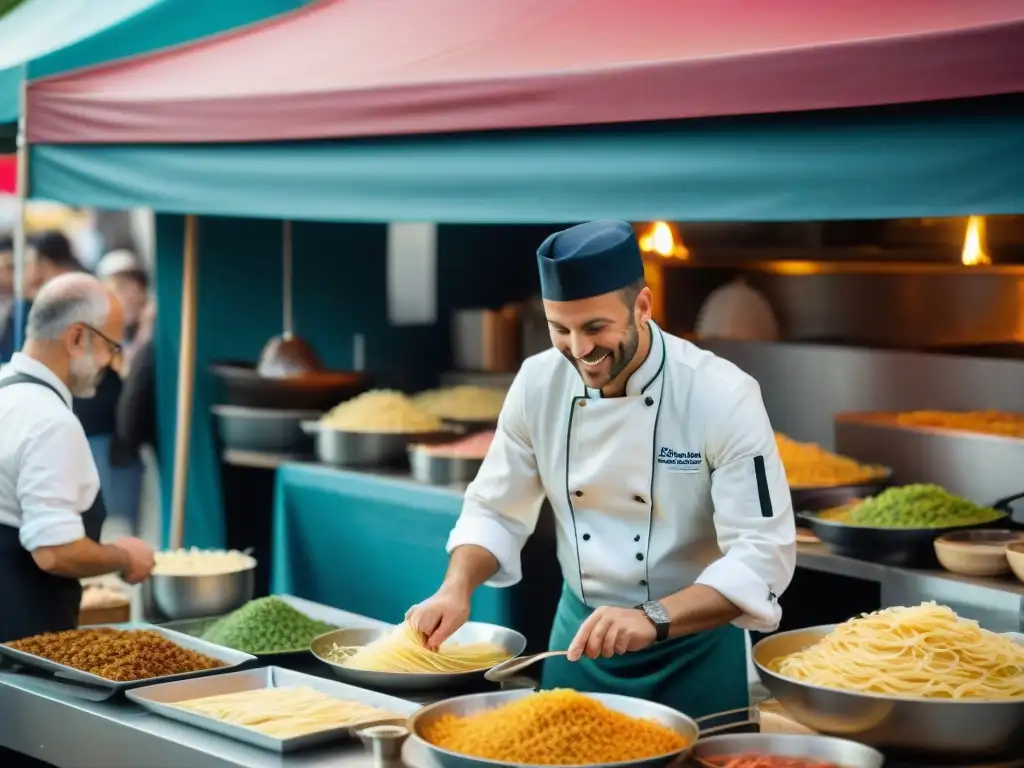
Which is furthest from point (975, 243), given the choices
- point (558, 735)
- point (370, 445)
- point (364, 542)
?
point (558, 735)

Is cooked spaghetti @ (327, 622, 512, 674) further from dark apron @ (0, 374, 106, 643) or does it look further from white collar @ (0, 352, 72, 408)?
white collar @ (0, 352, 72, 408)

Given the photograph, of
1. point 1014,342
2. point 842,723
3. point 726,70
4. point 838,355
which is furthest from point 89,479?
point 1014,342

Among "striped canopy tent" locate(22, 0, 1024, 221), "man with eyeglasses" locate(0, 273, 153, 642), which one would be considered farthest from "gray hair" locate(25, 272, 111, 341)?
"striped canopy tent" locate(22, 0, 1024, 221)

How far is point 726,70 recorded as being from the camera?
323cm

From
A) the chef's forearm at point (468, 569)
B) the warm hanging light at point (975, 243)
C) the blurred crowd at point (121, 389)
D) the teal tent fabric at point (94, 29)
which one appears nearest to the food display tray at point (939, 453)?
the warm hanging light at point (975, 243)

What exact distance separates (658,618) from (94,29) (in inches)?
162

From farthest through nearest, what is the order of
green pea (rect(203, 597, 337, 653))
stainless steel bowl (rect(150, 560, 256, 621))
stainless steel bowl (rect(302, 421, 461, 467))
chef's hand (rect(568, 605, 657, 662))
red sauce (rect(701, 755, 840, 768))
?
stainless steel bowl (rect(302, 421, 461, 467)) < stainless steel bowl (rect(150, 560, 256, 621)) < green pea (rect(203, 597, 337, 653)) < chef's hand (rect(568, 605, 657, 662)) < red sauce (rect(701, 755, 840, 768))

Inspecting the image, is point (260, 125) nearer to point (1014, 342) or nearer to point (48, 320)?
point (48, 320)

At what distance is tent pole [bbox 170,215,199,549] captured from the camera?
5.89m

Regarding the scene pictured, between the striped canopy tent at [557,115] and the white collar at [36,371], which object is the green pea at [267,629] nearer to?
the white collar at [36,371]

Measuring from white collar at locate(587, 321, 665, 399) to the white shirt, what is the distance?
1.35 metres

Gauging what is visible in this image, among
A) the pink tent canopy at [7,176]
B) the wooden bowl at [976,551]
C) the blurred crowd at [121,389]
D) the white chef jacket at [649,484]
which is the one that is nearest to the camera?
the white chef jacket at [649,484]

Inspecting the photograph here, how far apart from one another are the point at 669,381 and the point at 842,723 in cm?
85

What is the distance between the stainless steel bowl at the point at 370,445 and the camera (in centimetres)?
526
